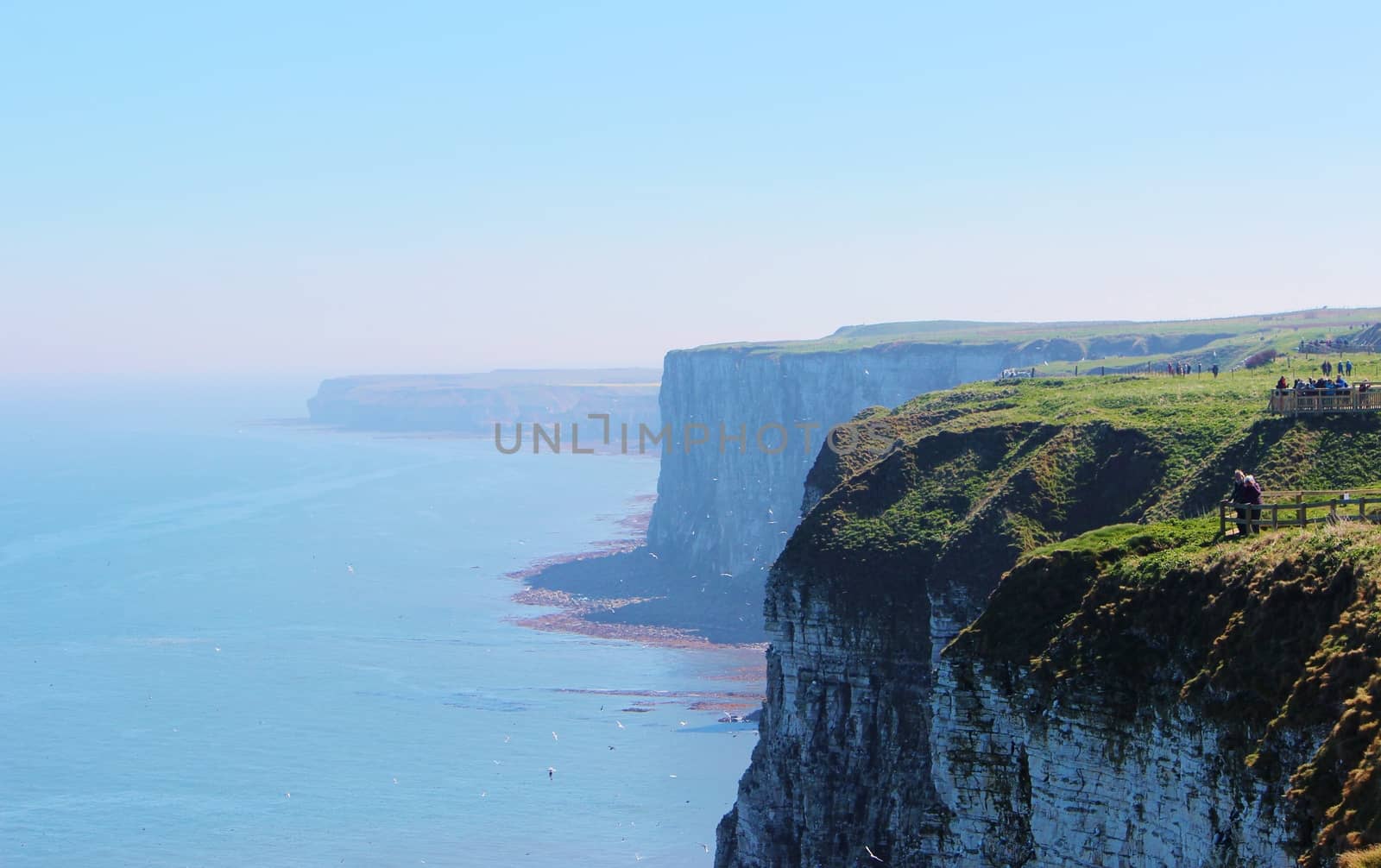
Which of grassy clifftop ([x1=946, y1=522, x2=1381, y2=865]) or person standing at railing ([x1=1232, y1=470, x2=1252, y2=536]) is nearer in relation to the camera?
grassy clifftop ([x1=946, y1=522, x2=1381, y2=865])

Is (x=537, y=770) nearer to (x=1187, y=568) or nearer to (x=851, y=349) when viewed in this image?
(x=1187, y=568)

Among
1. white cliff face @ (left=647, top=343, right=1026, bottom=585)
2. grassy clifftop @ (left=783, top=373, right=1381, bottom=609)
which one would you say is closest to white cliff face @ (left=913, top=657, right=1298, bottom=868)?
grassy clifftop @ (left=783, top=373, right=1381, bottom=609)

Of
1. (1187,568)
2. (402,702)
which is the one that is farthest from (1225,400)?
(402,702)

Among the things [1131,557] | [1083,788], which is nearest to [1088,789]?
[1083,788]

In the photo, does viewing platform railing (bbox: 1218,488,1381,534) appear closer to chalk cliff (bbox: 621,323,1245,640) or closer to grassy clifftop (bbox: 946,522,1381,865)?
grassy clifftop (bbox: 946,522,1381,865)

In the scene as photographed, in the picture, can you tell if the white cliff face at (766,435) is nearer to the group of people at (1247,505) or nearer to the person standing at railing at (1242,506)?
the person standing at railing at (1242,506)

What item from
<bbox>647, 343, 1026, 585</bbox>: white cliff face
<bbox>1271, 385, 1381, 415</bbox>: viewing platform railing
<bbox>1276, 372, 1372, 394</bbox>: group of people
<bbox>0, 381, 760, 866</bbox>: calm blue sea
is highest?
<bbox>1276, 372, 1372, 394</bbox>: group of people

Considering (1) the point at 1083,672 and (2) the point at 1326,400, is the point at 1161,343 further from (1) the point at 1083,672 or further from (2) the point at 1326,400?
(1) the point at 1083,672
